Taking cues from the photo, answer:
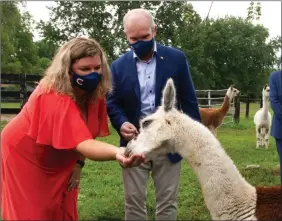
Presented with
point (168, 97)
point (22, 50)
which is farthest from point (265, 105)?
point (22, 50)

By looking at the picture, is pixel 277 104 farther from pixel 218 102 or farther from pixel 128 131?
pixel 218 102

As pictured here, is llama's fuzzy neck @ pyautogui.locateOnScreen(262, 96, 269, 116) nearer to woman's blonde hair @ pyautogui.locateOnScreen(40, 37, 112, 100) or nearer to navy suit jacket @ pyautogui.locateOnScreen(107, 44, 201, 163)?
navy suit jacket @ pyautogui.locateOnScreen(107, 44, 201, 163)

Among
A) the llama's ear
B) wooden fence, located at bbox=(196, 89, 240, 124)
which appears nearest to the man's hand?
the llama's ear

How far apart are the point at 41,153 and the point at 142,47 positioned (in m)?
1.26

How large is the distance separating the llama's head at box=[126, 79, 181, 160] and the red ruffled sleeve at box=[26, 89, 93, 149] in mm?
605

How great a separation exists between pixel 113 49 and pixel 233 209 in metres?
19.0

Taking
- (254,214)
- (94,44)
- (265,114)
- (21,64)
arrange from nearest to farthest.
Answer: (94,44)
(254,214)
(265,114)
(21,64)

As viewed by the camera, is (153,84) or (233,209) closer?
(233,209)

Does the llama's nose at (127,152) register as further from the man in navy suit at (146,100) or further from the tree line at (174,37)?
the tree line at (174,37)

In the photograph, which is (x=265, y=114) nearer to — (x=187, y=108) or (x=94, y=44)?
(x=187, y=108)

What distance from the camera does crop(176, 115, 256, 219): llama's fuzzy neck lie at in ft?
10.2

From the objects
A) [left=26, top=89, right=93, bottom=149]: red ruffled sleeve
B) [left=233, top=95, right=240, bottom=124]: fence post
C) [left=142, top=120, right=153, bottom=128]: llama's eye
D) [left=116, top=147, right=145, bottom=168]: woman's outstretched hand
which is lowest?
[left=233, top=95, right=240, bottom=124]: fence post

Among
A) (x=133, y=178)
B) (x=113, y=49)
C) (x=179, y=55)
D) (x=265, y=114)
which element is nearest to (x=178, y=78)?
(x=179, y=55)

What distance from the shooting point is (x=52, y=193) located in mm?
2941
